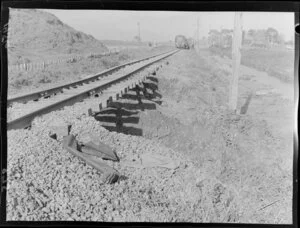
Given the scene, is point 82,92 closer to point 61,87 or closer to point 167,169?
point 61,87

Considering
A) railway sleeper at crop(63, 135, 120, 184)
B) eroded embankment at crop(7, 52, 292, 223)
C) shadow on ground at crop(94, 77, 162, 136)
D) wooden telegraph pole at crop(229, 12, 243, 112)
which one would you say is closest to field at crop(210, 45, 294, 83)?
wooden telegraph pole at crop(229, 12, 243, 112)

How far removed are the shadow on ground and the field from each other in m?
1.02

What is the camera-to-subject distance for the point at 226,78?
4980mm

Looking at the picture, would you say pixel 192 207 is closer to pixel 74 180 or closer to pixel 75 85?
pixel 74 180

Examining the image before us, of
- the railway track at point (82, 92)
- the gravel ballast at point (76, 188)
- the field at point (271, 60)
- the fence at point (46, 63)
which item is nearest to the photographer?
the gravel ballast at point (76, 188)

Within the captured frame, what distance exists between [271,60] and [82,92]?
100 inches

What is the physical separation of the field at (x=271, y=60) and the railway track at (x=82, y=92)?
92 centimetres

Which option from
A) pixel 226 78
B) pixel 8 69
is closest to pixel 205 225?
pixel 226 78

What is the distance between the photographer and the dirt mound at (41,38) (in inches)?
178

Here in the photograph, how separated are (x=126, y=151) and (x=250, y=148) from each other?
156 cm

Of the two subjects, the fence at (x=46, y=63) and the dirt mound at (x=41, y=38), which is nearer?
the dirt mound at (x=41, y=38)

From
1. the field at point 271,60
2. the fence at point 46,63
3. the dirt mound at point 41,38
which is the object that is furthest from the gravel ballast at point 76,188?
the field at point 271,60

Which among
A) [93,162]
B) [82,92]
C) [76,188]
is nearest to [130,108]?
[82,92]

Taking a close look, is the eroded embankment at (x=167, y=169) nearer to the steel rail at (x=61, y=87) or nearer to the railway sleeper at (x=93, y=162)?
the railway sleeper at (x=93, y=162)
